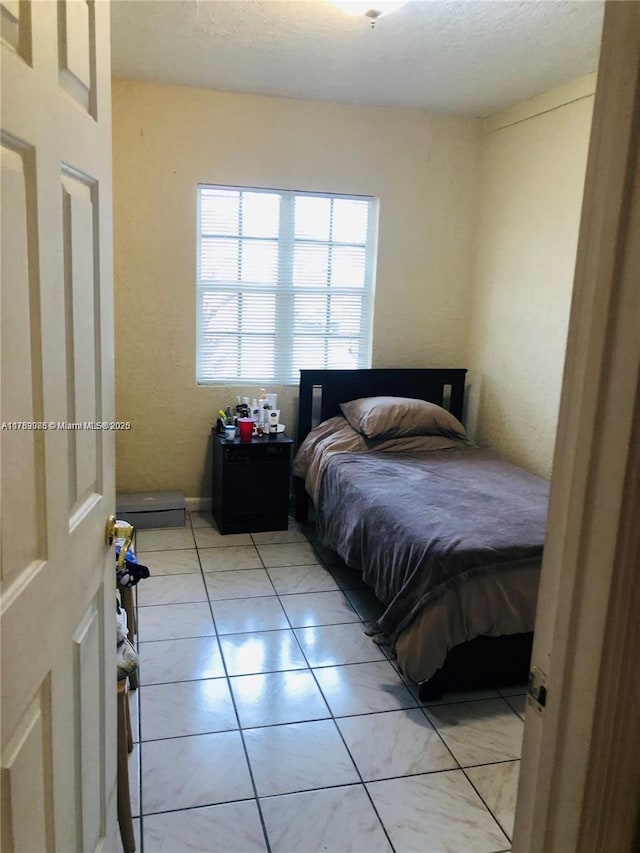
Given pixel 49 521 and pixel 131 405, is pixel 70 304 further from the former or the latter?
pixel 131 405

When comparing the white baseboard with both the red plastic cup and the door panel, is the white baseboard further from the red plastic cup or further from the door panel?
the door panel

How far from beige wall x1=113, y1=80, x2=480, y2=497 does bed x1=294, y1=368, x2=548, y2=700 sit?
30 centimetres

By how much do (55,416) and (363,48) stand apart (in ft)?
9.32

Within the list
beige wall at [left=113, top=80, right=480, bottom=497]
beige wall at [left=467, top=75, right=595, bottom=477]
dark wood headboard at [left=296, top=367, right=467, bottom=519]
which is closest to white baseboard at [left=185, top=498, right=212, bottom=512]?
beige wall at [left=113, top=80, right=480, bottom=497]

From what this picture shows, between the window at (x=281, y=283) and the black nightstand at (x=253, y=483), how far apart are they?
0.60m

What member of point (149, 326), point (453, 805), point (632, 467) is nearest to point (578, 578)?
point (632, 467)

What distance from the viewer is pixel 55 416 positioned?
1029 mm

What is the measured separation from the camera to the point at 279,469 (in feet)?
13.1

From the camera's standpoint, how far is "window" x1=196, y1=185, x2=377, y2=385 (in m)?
4.13

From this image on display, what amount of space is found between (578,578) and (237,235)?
368 cm

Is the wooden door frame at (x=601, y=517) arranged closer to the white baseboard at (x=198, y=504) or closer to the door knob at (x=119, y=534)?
the door knob at (x=119, y=534)

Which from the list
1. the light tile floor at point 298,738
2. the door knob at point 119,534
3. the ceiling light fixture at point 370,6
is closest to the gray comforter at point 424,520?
the light tile floor at point 298,738

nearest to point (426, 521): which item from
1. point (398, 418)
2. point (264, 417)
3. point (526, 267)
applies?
point (398, 418)

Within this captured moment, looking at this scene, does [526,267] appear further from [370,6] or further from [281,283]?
[370,6]
